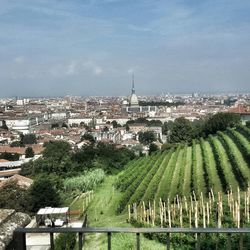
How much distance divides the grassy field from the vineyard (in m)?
0.77

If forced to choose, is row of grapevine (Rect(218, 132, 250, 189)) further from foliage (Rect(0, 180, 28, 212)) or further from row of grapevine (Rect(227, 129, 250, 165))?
foliage (Rect(0, 180, 28, 212))

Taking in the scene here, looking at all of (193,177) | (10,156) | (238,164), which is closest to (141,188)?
(193,177)

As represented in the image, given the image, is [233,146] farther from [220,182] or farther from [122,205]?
[122,205]

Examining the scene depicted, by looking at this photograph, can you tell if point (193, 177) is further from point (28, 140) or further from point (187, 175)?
point (28, 140)

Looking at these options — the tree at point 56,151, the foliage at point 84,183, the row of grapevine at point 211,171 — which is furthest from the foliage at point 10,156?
the row of grapevine at point 211,171

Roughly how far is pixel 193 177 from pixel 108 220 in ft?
23.4

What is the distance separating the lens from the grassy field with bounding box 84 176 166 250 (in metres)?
11.6

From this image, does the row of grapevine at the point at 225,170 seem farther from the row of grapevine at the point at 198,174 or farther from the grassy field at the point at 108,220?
the grassy field at the point at 108,220

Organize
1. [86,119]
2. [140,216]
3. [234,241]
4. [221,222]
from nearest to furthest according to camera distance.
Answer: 1. [234,241]
2. [221,222]
3. [140,216]
4. [86,119]

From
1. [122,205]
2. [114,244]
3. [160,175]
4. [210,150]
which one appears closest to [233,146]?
[210,150]

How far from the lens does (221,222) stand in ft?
45.6

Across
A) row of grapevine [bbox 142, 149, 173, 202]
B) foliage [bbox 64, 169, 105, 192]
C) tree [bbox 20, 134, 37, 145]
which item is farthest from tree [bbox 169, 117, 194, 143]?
tree [bbox 20, 134, 37, 145]

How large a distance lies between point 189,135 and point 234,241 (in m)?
48.0

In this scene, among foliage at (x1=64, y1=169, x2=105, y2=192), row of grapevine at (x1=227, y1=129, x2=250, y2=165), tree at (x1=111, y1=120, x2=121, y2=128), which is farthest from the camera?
tree at (x1=111, y1=120, x2=121, y2=128)
